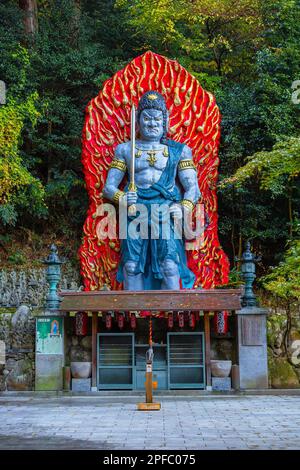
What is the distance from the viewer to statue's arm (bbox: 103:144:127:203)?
609 inches

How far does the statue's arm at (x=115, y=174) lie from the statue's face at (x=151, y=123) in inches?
26.9

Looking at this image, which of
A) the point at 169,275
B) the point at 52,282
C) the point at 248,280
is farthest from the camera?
the point at 169,275

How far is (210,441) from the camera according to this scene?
7.21 meters

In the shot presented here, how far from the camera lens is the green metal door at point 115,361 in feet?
45.5

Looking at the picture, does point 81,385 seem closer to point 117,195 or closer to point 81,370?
point 81,370

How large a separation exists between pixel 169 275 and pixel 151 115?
384 centimetres

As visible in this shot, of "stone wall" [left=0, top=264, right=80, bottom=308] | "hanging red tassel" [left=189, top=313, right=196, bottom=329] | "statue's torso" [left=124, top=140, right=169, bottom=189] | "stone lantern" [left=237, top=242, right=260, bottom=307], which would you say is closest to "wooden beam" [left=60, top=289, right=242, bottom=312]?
"hanging red tassel" [left=189, top=313, right=196, bottom=329]

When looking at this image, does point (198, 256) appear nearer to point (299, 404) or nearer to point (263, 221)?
point (263, 221)

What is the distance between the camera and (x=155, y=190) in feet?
50.7

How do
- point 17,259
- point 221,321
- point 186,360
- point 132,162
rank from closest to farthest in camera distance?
point 221,321
point 186,360
point 132,162
point 17,259

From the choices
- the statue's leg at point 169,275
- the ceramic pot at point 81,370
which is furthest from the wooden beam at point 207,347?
the ceramic pot at point 81,370

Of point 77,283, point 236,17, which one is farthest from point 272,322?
point 236,17

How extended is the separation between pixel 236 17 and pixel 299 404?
41.8 feet

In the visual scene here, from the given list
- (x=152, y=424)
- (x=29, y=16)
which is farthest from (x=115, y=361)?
(x=29, y=16)
